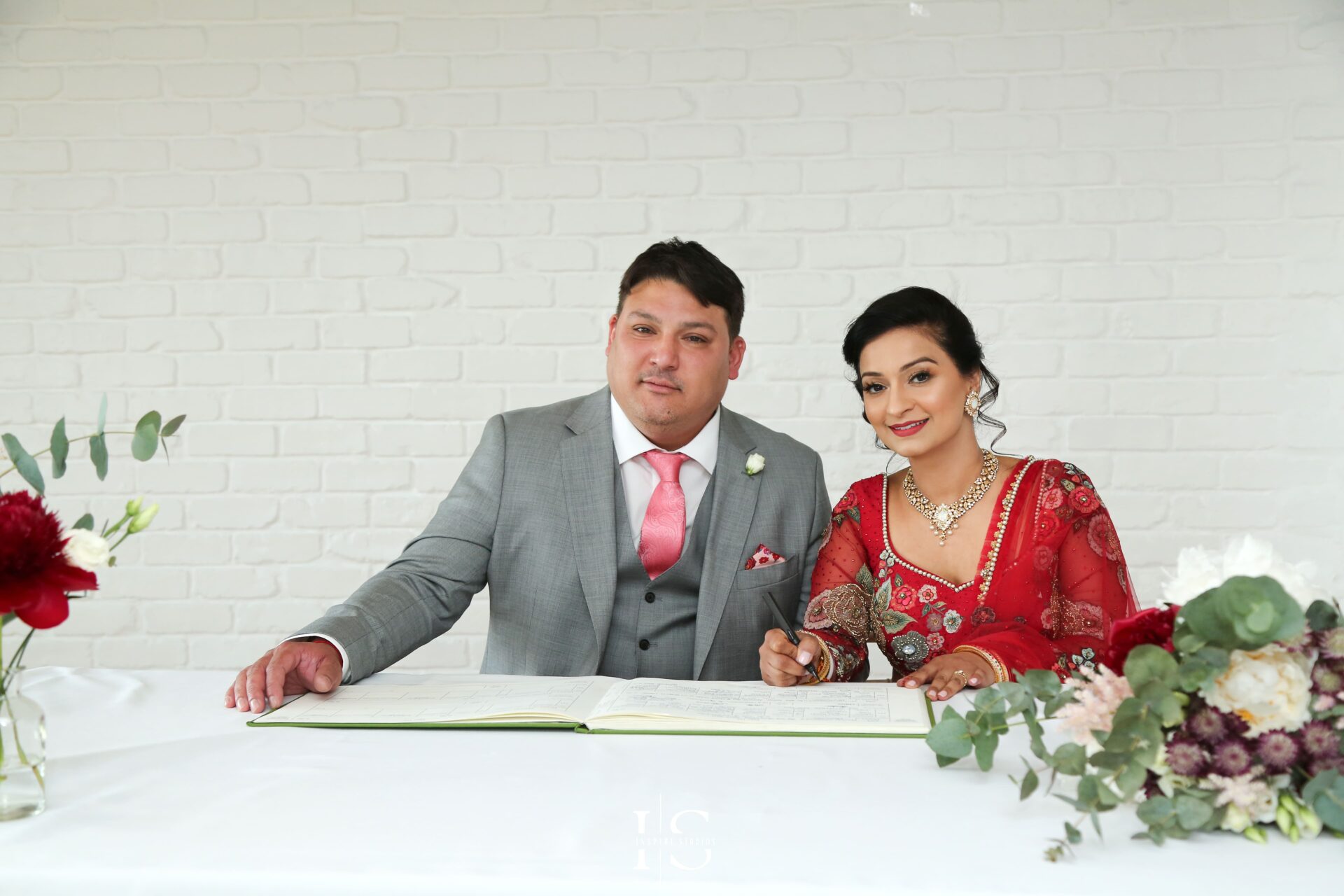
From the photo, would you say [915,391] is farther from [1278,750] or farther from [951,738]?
[1278,750]

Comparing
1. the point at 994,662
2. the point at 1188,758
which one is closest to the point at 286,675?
the point at 994,662

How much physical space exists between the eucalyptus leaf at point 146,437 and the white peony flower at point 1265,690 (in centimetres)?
109

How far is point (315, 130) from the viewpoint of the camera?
2.93m

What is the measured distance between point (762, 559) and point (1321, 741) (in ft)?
4.19

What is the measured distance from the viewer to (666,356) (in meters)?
2.16

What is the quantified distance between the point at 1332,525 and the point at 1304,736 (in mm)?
2148

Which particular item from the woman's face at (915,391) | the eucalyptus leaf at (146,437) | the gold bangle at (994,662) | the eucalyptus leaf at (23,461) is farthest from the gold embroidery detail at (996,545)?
the eucalyptus leaf at (23,461)

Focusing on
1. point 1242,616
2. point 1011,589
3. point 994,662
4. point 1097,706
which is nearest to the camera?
point 1242,616

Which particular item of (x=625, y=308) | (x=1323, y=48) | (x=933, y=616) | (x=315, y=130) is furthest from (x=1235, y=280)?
(x=315, y=130)

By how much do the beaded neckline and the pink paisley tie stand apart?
0.41 m

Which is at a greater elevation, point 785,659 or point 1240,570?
point 1240,570

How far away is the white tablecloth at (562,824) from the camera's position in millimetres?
931

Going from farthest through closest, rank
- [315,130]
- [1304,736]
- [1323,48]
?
[315,130] → [1323,48] → [1304,736]

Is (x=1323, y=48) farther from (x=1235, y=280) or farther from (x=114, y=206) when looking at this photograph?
(x=114, y=206)
